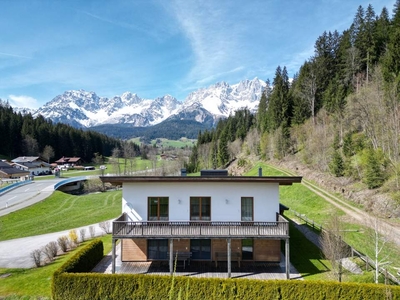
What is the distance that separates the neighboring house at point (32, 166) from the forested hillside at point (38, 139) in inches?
507

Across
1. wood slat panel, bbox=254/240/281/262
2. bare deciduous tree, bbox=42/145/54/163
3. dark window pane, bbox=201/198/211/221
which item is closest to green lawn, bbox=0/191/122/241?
dark window pane, bbox=201/198/211/221

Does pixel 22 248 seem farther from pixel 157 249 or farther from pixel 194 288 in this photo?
pixel 194 288

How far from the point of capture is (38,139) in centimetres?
10781

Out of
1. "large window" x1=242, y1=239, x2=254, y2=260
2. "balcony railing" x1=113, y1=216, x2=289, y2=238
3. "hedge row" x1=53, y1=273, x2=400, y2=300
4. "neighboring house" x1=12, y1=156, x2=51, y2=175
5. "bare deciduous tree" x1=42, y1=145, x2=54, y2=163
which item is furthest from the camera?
"bare deciduous tree" x1=42, y1=145, x2=54, y2=163

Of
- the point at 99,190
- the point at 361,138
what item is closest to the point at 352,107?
the point at 361,138

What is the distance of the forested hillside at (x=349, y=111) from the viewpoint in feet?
99.1

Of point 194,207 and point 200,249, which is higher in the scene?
point 194,207

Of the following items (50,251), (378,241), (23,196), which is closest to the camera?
(378,241)

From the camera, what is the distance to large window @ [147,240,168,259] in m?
18.5

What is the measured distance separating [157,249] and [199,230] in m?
4.04

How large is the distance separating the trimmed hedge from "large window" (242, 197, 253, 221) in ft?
18.0

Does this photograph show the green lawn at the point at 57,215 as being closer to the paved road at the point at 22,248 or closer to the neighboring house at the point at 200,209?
the paved road at the point at 22,248

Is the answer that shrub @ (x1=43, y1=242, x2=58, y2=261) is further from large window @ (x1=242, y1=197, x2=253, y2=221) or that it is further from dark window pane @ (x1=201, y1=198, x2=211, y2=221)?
large window @ (x1=242, y1=197, x2=253, y2=221)

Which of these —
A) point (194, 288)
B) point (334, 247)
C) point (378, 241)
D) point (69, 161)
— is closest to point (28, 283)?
point (194, 288)
